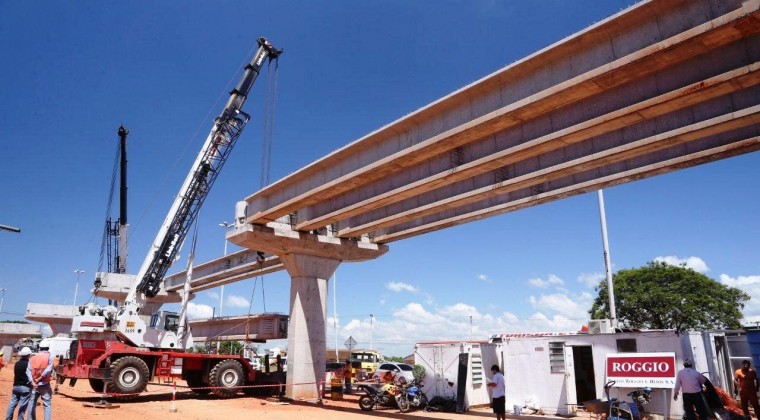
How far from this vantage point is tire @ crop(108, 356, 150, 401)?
19188 mm

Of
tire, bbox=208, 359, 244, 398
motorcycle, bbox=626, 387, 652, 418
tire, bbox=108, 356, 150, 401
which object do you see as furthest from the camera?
tire, bbox=208, 359, 244, 398

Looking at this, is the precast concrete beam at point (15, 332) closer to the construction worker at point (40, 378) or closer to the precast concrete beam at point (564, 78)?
the precast concrete beam at point (564, 78)

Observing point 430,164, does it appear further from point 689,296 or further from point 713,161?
point 689,296

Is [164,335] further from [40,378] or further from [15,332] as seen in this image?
[15,332]

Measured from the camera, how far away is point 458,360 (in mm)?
19766

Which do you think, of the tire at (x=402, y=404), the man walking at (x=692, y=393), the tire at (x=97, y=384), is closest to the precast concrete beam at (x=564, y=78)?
the man walking at (x=692, y=393)

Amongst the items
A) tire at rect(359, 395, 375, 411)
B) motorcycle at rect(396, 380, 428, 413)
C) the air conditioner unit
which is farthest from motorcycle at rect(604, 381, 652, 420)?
tire at rect(359, 395, 375, 411)

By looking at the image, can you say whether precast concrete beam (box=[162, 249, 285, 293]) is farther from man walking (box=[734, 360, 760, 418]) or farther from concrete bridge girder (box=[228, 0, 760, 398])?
man walking (box=[734, 360, 760, 418])

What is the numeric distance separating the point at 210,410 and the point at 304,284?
7.08 m

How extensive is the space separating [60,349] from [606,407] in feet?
139

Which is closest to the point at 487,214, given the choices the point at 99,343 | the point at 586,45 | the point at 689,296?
the point at 586,45

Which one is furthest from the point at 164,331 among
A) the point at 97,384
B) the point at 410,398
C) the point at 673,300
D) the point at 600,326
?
the point at 673,300

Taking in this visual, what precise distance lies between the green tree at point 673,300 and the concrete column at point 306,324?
30.4 metres

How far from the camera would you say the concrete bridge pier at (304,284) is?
21.9 meters
